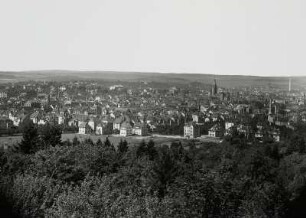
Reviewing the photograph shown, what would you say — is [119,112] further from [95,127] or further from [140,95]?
[140,95]

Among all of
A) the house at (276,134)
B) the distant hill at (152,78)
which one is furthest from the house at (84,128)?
the house at (276,134)

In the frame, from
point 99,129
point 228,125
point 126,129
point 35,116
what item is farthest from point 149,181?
point 228,125

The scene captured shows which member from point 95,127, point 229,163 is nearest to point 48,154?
point 229,163

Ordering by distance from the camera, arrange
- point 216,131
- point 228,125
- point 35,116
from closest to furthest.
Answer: point 35,116, point 216,131, point 228,125

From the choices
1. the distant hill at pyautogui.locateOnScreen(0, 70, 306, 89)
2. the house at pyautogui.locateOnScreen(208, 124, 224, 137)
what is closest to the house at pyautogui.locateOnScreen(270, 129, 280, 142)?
the house at pyautogui.locateOnScreen(208, 124, 224, 137)

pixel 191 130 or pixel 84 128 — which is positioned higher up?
pixel 84 128

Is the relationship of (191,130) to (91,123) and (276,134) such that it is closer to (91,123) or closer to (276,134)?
(276,134)

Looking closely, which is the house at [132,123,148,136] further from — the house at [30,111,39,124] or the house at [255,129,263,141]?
the house at [255,129,263,141]
